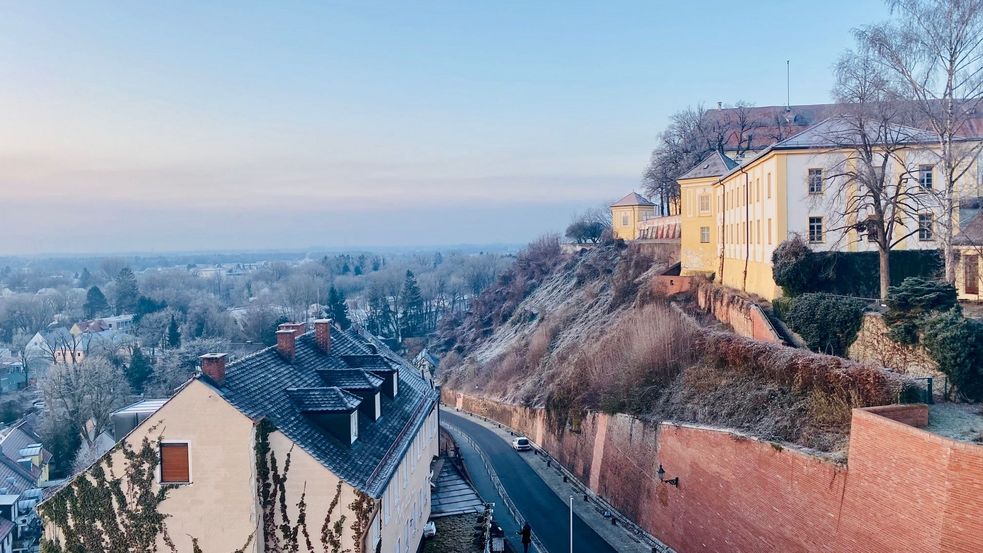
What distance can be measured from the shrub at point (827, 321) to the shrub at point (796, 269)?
242 cm

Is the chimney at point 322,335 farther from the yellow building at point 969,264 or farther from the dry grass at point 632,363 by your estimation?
the yellow building at point 969,264

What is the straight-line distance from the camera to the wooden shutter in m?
17.0

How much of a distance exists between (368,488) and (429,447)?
1015 cm

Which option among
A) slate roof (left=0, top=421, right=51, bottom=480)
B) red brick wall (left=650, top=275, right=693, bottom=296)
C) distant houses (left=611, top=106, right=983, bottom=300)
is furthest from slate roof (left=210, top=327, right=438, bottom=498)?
slate roof (left=0, top=421, right=51, bottom=480)

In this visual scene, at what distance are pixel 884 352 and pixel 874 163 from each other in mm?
9517

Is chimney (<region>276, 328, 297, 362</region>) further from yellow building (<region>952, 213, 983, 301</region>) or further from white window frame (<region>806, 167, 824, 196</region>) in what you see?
yellow building (<region>952, 213, 983, 301</region>)

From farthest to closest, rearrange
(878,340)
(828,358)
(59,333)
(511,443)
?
(59,333) < (511,443) < (878,340) < (828,358)

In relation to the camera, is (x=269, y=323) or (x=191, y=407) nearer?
(x=191, y=407)

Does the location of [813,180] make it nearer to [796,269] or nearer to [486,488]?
[796,269]

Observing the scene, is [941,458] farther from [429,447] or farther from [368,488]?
[429,447]

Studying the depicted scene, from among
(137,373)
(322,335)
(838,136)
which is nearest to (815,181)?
(838,136)

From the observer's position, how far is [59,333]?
91.8 m

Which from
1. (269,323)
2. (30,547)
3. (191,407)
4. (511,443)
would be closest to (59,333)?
(269,323)

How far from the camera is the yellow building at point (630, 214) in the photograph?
2650 inches
